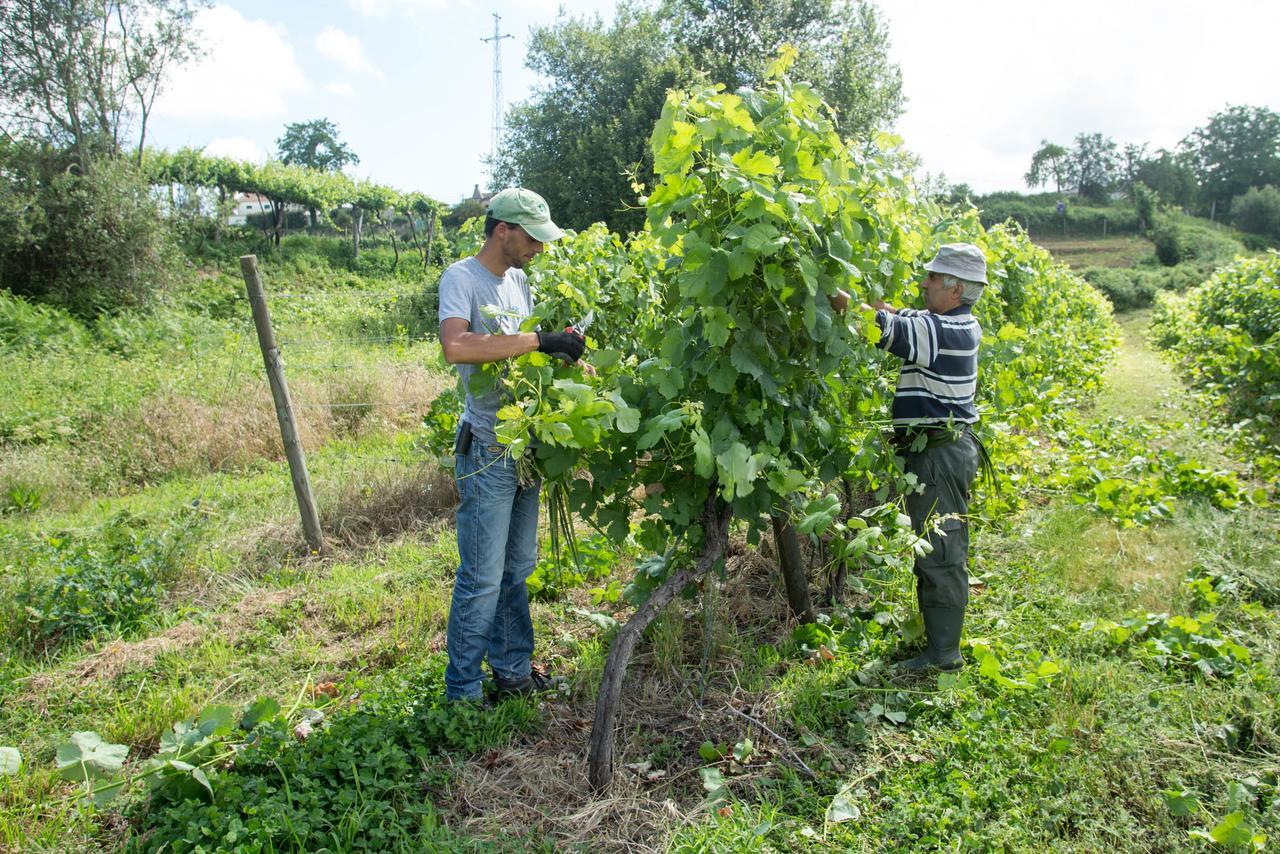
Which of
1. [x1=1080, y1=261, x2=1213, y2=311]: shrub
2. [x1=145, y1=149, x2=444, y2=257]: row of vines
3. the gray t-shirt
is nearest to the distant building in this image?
[x1=145, y1=149, x2=444, y2=257]: row of vines

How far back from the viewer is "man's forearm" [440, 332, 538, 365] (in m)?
2.82

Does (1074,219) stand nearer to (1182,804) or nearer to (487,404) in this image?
A: (1182,804)

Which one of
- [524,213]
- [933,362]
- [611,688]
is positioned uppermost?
[524,213]

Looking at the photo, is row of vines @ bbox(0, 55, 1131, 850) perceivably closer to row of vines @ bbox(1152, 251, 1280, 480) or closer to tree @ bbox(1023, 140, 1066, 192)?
row of vines @ bbox(1152, 251, 1280, 480)

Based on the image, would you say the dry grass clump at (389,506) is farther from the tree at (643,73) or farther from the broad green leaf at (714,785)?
the tree at (643,73)

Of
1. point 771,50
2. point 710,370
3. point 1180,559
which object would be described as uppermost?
point 771,50

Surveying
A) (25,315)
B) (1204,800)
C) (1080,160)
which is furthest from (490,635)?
(1080,160)

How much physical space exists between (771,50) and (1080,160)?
6592cm

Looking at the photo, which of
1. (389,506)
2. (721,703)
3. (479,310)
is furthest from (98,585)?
(721,703)

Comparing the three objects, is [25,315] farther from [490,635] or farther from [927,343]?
[927,343]

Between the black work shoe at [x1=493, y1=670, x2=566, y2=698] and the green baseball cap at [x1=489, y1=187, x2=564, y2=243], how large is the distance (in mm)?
1930

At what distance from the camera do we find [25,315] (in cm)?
1257

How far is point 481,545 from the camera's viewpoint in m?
3.10

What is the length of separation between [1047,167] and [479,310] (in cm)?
9170
